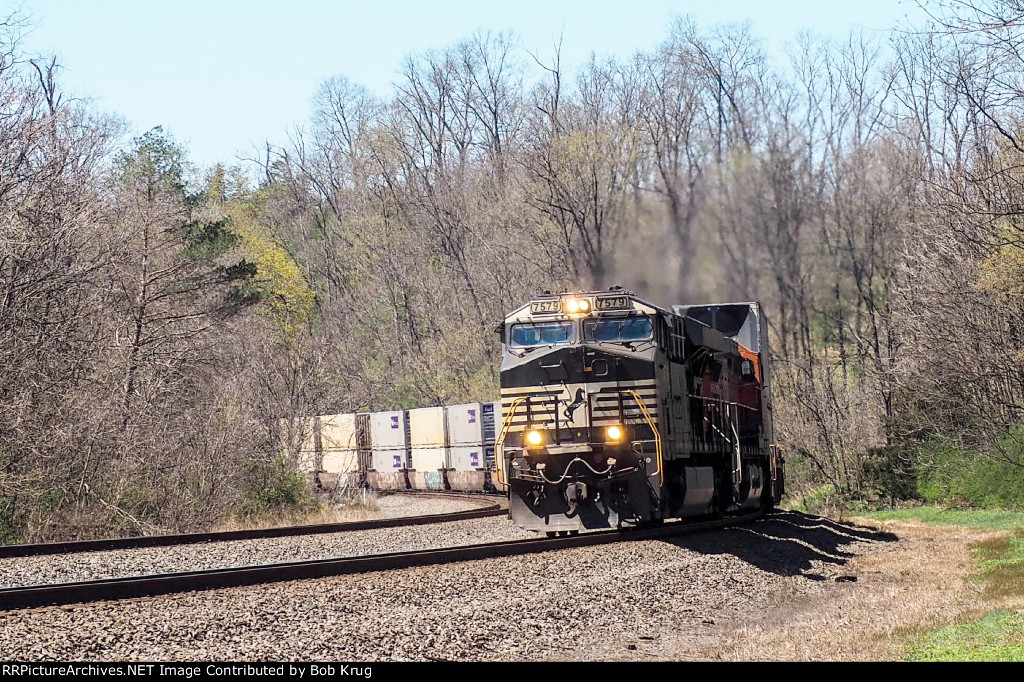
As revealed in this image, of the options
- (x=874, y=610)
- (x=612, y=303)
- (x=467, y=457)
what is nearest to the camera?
(x=874, y=610)

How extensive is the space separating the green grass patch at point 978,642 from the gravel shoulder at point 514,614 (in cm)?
42

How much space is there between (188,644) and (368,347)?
170 ft


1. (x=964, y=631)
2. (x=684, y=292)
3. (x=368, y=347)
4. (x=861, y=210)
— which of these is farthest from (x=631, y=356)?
(x=368, y=347)

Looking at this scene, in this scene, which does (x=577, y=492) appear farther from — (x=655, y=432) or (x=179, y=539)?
(x=179, y=539)

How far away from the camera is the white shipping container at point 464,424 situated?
3167 cm

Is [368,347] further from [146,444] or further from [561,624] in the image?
[561,624]

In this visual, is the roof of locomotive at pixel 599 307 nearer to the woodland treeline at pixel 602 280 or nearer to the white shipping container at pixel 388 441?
the woodland treeline at pixel 602 280

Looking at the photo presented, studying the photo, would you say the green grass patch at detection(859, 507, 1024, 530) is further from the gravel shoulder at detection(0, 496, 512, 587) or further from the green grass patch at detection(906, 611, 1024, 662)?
the green grass patch at detection(906, 611, 1024, 662)

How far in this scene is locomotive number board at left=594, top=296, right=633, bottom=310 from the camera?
1598cm

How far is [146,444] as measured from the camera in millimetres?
22422

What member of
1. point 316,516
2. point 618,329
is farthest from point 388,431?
point 618,329

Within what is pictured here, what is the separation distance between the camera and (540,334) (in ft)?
53.0

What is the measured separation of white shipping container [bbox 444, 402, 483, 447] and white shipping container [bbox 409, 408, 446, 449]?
53 centimetres

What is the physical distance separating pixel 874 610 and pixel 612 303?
20.1 feet
